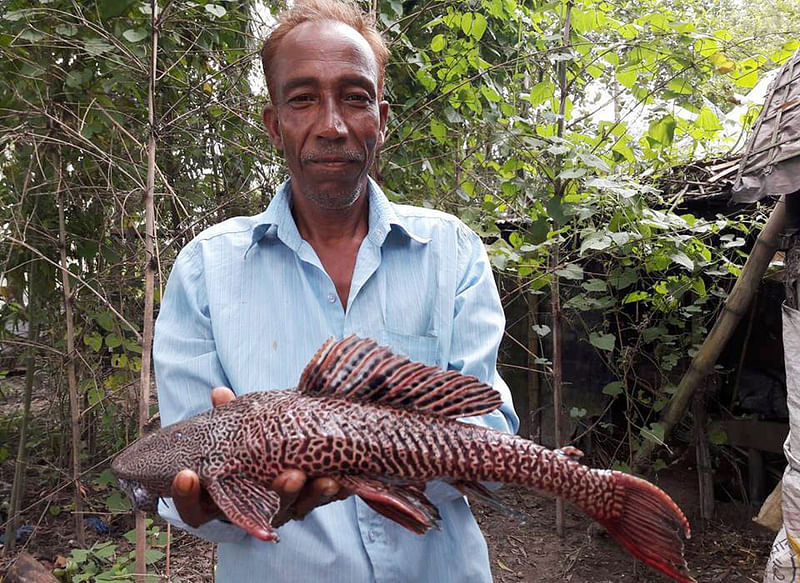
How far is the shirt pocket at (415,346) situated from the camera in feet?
7.20

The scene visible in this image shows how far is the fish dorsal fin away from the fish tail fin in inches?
18.1

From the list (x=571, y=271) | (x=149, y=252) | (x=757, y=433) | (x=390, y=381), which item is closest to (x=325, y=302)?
(x=390, y=381)

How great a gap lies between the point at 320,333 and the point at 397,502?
29.3 inches

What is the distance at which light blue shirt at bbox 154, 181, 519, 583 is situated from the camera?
6.64ft

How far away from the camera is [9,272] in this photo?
4684mm

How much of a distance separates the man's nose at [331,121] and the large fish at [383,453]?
73cm

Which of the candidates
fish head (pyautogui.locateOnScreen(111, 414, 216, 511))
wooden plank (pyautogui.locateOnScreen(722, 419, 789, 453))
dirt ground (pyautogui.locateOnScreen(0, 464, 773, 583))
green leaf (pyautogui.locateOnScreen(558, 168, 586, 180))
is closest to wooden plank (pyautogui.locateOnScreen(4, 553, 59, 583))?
dirt ground (pyautogui.locateOnScreen(0, 464, 773, 583))

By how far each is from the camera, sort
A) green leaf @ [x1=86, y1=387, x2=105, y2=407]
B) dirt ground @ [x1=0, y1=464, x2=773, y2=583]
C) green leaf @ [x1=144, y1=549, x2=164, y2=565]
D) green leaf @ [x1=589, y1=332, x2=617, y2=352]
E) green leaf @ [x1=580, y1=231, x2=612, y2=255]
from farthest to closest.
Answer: dirt ground @ [x1=0, y1=464, x2=773, y2=583] → green leaf @ [x1=86, y1=387, x2=105, y2=407] → green leaf @ [x1=589, y1=332, x2=617, y2=352] → green leaf @ [x1=144, y1=549, x2=164, y2=565] → green leaf @ [x1=580, y1=231, x2=612, y2=255]

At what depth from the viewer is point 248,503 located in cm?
167

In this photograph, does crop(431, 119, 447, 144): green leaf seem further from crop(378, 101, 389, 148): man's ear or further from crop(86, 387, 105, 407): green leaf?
crop(86, 387, 105, 407): green leaf

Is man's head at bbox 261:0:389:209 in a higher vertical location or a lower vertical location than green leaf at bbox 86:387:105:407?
higher

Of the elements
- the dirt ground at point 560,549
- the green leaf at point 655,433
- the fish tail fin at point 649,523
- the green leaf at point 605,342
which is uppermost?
the fish tail fin at point 649,523

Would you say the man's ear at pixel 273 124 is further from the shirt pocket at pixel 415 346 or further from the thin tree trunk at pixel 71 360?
the thin tree trunk at pixel 71 360

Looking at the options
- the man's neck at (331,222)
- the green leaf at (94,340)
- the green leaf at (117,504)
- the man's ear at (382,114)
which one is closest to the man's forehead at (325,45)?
the man's ear at (382,114)
